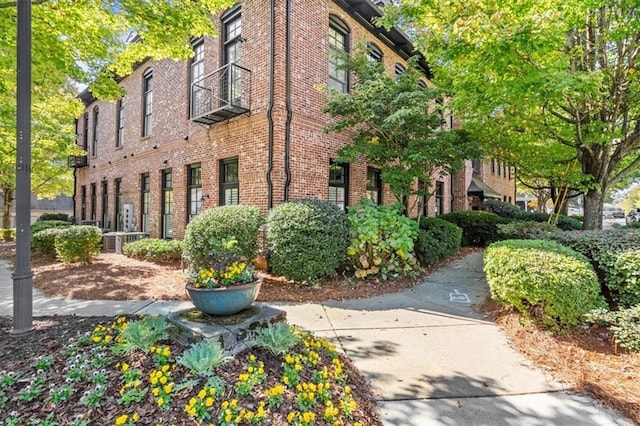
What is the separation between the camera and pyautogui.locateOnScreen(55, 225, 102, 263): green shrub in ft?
27.7

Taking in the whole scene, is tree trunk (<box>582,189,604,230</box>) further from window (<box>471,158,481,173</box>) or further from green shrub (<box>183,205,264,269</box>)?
window (<box>471,158,481,173</box>)

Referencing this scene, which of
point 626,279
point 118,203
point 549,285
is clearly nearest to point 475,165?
point 626,279

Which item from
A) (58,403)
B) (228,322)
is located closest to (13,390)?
(58,403)

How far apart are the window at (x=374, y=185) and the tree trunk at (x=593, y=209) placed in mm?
5537

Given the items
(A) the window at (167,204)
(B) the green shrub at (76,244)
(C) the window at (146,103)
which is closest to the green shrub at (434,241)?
(A) the window at (167,204)

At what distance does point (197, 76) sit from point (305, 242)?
24.2 feet

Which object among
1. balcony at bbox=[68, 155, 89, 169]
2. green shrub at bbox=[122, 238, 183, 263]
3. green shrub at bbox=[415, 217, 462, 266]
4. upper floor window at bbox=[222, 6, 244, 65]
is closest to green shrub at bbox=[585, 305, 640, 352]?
green shrub at bbox=[415, 217, 462, 266]

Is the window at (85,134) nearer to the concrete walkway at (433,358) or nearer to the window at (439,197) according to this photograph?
the concrete walkway at (433,358)

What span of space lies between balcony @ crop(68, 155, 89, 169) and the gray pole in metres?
16.6

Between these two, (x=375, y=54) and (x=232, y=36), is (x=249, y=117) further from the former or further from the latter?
(x=375, y=54)

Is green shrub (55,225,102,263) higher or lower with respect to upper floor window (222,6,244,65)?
lower

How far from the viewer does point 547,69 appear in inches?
223

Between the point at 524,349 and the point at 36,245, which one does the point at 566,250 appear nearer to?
the point at 524,349

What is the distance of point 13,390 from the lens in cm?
245
